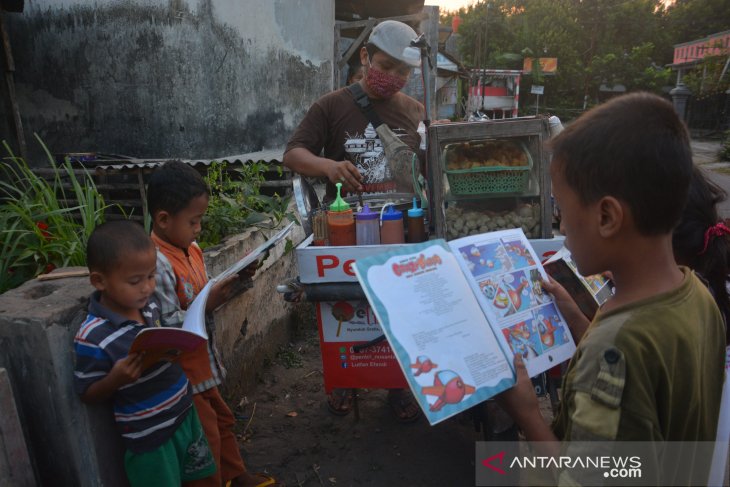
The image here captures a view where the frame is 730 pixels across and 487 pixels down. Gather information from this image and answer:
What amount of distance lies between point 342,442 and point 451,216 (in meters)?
1.52

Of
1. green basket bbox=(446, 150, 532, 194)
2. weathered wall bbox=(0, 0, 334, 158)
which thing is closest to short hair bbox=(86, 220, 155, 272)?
green basket bbox=(446, 150, 532, 194)

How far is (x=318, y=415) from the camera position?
3.16 m

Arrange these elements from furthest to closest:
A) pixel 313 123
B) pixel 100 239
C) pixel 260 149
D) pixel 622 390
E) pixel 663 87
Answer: pixel 663 87, pixel 260 149, pixel 313 123, pixel 100 239, pixel 622 390

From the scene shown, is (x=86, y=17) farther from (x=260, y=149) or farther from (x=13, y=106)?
(x=260, y=149)

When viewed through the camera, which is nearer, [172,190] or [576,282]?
[576,282]

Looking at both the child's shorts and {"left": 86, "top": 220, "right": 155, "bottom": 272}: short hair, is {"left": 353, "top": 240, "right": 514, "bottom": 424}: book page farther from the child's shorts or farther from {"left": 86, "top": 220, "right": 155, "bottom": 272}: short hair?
the child's shorts

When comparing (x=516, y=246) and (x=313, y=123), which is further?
(x=313, y=123)

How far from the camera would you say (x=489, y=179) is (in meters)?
2.11

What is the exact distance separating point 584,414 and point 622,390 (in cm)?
9

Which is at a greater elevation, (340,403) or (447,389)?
(447,389)

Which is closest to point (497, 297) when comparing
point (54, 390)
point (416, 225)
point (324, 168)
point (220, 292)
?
point (416, 225)

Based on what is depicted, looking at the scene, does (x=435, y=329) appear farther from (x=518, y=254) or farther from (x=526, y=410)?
(x=518, y=254)

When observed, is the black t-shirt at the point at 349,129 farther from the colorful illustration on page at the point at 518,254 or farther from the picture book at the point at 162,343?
the picture book at the point at 162,343

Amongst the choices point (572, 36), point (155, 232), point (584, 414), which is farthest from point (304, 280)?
point (572, 36)
